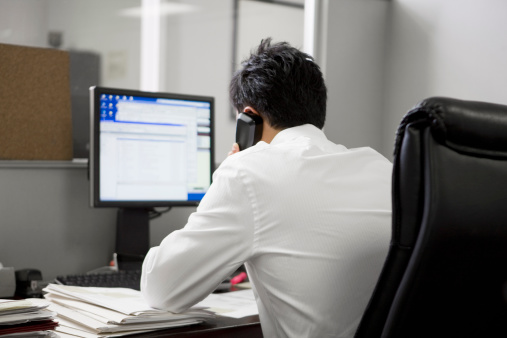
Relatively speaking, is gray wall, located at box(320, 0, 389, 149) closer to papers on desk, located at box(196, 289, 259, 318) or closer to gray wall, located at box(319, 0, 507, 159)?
gray wall, located at box(319, 0, 507, 159)

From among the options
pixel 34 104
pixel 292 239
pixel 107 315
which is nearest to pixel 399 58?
pixel 34 104

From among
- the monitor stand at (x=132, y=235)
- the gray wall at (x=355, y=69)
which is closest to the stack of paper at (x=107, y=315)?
the monitor stand at (x=132, y=235)

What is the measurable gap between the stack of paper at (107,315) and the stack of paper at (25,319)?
74 millimetres

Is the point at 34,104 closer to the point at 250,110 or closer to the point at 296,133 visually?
the point at 250,110

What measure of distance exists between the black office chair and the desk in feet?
1.49

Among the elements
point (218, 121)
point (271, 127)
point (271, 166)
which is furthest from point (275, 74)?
point (218, 121)

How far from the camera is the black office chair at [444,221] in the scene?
30.8 inches

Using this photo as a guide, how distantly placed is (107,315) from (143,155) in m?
0.71

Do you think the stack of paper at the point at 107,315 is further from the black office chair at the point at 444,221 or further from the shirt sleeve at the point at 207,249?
the black office chair at the point at 444,221

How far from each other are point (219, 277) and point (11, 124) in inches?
33.3

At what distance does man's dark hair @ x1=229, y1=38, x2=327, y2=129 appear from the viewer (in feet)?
4.37

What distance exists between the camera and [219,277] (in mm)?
1159

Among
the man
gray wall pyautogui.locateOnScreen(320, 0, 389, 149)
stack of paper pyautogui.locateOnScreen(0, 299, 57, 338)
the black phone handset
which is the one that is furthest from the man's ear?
gray wall pyautogui.locateOnScreen(320, 0, 389, 149)

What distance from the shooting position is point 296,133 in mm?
1291
